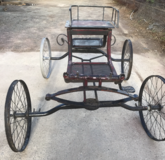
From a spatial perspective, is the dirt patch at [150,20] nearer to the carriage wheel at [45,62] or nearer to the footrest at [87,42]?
the footrest at [87,42]

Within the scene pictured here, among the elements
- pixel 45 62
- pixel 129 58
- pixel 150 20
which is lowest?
pixel 45 62

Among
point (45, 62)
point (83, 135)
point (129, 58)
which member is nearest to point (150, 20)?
point (129, 58)

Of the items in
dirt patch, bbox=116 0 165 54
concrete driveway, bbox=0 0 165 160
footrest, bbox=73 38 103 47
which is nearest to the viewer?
concrete driveway, bbox=0 0 165 160

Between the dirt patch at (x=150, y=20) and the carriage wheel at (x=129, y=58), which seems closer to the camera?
the carriage wheel at (x=129, y=58)

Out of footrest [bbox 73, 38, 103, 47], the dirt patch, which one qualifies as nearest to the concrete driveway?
footrest [bbox 73, 38, 103, 47]

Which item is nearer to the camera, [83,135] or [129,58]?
[83,135]

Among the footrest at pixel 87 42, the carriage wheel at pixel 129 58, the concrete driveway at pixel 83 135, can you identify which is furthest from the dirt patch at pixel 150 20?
the concrete driveway at pixel 83 135

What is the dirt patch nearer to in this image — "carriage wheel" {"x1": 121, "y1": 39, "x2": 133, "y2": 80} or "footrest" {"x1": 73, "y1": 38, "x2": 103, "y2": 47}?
"carriage wheel" {"x1": 121, "y1": 39, "x2": 133, "y2": 80}

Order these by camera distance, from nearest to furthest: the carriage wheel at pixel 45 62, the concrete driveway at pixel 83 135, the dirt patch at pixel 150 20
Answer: the concrete driveway at pixel 83 135 → the carriage wheel at pixel 45 62 → the dirt patch at pixel 150 20

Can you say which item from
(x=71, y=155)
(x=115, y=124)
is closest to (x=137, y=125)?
(x=115, y=124)

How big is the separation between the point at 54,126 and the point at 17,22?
5.69m

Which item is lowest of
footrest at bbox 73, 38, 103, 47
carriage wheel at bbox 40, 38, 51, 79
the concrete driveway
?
the concrete driveway

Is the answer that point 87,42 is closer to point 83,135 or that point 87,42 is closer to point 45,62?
point 45,62

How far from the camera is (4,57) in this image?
137 inches
